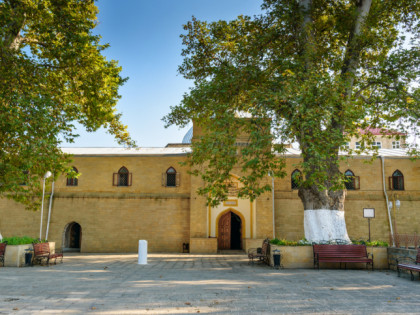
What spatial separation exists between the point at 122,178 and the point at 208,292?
15.5 metres

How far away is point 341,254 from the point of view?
12117 mm

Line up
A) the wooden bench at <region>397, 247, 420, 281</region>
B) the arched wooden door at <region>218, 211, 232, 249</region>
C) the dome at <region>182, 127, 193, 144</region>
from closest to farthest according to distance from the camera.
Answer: the wooden bench at <region>397, 247, 420, 281</region> → the arched wooden door at <region>218, 211, 232, 249</region> → the dome at <region>182, 127, 193, 144</region>

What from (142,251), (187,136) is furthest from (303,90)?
(187,136)

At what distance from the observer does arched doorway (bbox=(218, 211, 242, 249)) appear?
71.7 feet

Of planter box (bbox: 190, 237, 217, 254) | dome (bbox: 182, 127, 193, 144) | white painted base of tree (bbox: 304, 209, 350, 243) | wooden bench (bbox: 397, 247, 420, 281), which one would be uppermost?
dome (bbox: 182, 127, 193, 144)

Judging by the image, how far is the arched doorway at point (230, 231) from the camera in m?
21.8

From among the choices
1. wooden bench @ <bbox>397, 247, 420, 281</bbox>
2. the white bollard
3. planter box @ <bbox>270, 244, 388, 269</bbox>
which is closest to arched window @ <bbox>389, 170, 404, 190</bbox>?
planter box @ <bbox>270, 244, 388, 269</bbox>

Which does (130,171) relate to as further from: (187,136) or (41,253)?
(187,136)

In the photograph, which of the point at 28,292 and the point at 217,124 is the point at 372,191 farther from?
the point at 28,292

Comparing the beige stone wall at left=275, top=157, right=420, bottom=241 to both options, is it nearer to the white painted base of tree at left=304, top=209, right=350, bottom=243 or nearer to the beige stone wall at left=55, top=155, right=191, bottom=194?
the beige stone wall at left=55, top=155, right=191, bottom=194

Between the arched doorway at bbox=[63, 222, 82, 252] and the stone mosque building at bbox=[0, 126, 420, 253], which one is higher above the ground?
the stone mosque building at bbox=[0, 126, 420, 253]

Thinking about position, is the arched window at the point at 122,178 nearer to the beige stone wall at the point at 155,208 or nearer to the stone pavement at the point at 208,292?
the beige stone wall at the point at 155,208

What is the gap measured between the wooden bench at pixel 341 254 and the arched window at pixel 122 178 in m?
13.6

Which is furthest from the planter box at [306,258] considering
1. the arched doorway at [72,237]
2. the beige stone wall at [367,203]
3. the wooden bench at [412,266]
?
the arched doorway at [72,237]
